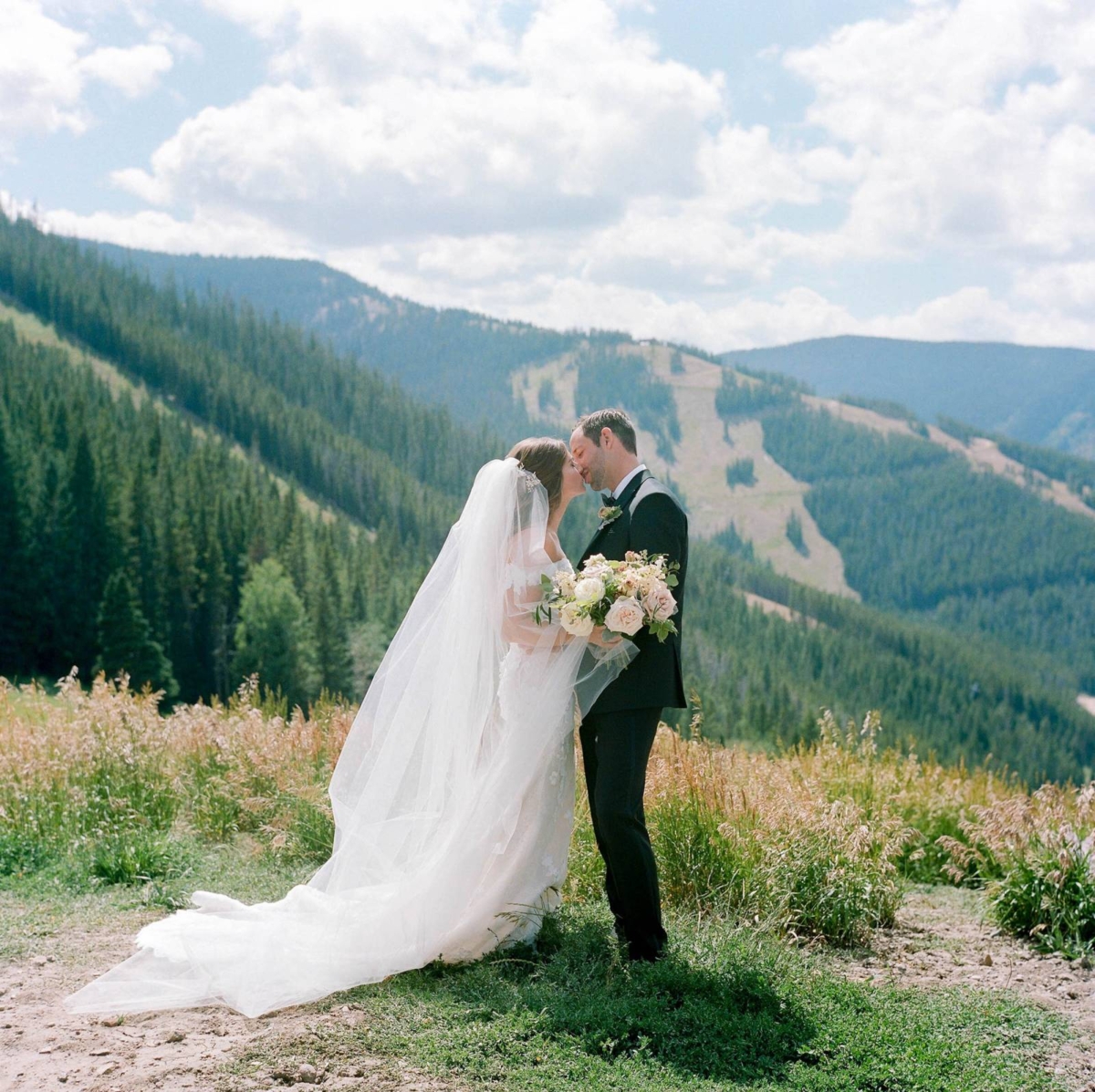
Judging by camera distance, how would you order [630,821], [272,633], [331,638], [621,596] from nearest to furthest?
Result: [621,596] → [630,821] → [272,633] → [331,638]

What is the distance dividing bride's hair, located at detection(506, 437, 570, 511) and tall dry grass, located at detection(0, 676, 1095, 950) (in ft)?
7.86

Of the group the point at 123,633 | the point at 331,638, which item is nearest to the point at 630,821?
the point at 123,633

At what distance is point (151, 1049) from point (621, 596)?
3201mm

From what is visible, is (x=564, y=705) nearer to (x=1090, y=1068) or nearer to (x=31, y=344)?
(x=1090, y=1068)

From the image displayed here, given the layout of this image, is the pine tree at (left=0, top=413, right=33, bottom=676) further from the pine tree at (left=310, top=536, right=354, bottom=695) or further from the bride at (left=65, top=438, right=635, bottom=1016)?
the bride at (left=65, top=438, right=635, bottom=1016)

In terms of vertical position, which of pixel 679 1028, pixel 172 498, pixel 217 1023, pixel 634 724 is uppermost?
pixel 634 724

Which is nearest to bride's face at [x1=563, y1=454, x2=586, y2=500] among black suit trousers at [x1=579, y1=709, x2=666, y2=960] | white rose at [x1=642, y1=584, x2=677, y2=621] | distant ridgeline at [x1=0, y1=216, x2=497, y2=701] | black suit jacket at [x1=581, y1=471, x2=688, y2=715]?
black suit jacket at [x1=581, y1=471, x2=688, y2=715]

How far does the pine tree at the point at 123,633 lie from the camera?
54.6m

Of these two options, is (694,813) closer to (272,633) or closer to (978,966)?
(978,966)

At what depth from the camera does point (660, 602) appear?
5.45 meters

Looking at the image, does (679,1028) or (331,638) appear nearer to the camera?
(679,1028)

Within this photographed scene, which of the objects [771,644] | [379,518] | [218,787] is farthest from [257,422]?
[218,787]

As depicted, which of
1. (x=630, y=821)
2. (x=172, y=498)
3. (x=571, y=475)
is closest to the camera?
(x=630, y=821)

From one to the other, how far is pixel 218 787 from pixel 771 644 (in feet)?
417
